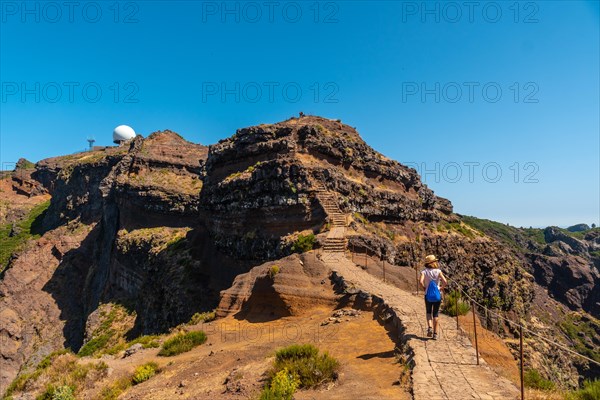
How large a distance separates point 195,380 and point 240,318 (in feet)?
21.7

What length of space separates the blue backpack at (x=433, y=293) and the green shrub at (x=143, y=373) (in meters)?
9.56

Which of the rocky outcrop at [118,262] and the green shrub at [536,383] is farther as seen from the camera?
the rocky outcrop at [118,262]

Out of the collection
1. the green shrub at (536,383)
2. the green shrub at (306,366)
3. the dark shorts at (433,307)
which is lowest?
the green shrub at (306,366)

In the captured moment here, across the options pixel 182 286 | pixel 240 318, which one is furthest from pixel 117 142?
pixel 240 318

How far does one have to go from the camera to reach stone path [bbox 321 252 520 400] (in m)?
7.11

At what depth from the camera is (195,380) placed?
11.4 m

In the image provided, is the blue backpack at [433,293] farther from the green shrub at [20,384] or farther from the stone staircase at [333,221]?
the green shrub at [20,384]

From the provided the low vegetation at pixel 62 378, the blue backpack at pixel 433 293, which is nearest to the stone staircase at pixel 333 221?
the blue backpack at pixel 433 293

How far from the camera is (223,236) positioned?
111ft

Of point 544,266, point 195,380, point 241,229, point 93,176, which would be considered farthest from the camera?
point 544,266

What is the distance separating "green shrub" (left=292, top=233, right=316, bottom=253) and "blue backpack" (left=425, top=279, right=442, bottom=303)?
14589mm

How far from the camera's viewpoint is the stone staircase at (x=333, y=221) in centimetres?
2381

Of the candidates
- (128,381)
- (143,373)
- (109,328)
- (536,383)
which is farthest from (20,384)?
(109,328)

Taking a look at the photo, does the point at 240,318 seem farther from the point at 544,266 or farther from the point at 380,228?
the point at 544,266
